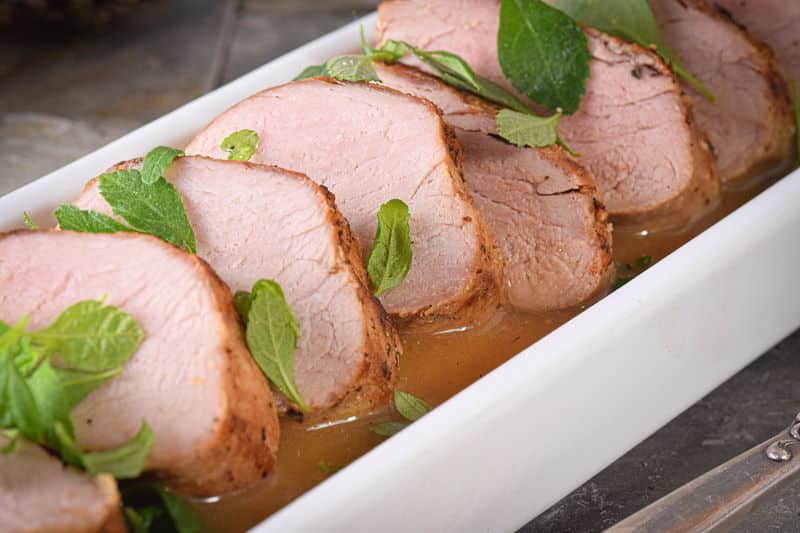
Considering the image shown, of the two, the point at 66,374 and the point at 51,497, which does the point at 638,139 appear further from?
the point at 51,497

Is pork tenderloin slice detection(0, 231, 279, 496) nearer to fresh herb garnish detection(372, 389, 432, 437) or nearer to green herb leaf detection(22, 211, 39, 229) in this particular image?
fresh herb garnish detection(372, 389, 432, 437)

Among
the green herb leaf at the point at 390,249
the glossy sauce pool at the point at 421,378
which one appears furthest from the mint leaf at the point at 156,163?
the glossy sauce pool at the point at 421,378

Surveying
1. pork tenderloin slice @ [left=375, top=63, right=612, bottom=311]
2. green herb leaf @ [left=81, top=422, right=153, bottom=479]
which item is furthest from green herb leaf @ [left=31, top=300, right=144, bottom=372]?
pork tenderloin slice @ [left=375, top=63, right=612, bottom=311]

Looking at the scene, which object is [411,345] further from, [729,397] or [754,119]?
[754,119]

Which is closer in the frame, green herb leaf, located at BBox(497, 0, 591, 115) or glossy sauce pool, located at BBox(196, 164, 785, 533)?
glossy sauce pool, located at BBox(196, 164, 785, 533)

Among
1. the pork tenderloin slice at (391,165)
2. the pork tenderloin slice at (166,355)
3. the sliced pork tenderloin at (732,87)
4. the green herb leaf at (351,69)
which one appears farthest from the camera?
the sliced pork tenderloin at (732,87)

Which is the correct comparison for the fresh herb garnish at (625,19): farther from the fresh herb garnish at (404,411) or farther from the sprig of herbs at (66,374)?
the sprig of herbs at (66,374)
